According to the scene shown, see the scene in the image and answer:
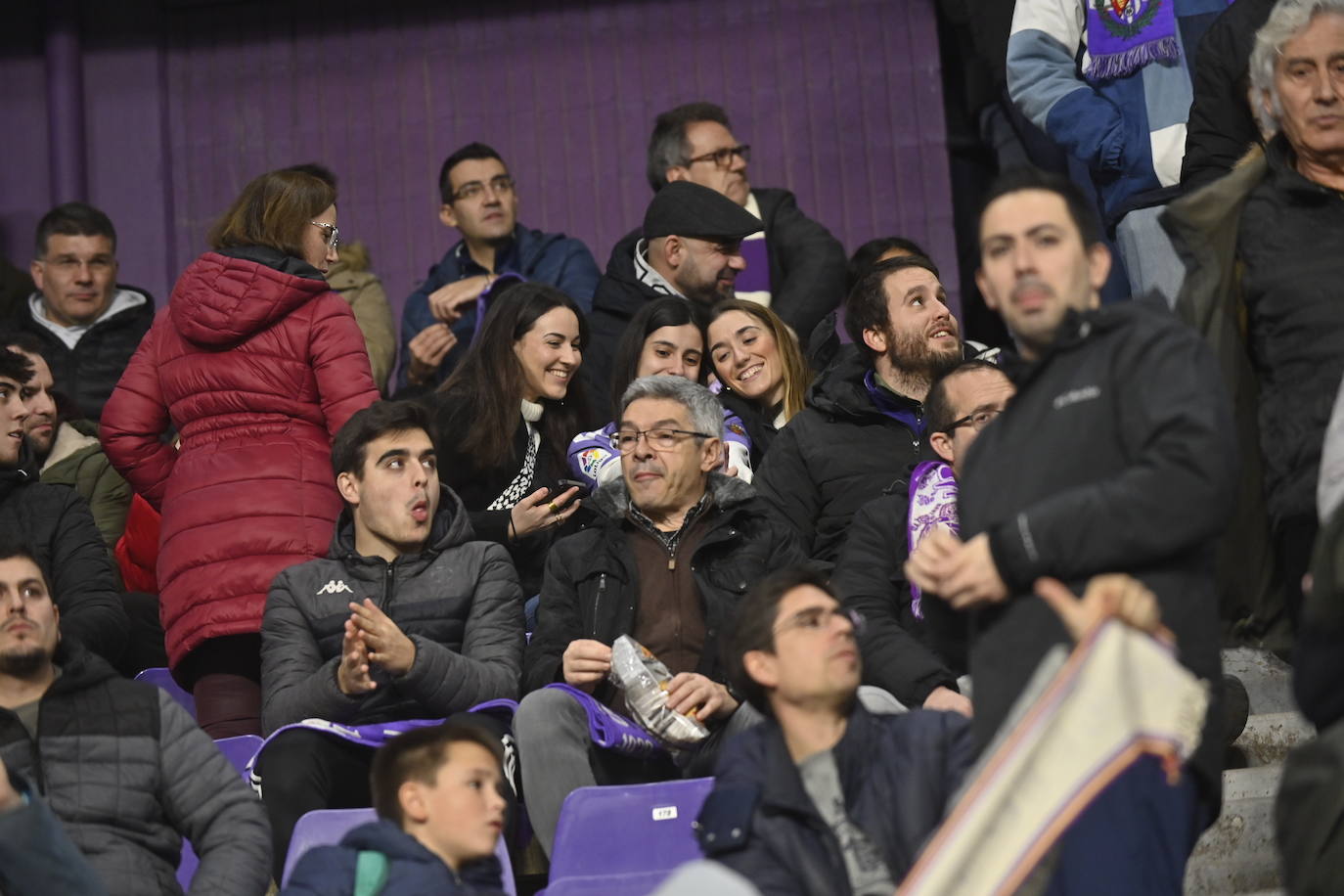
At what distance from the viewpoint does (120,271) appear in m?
7.86

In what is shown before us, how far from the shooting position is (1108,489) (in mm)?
2549

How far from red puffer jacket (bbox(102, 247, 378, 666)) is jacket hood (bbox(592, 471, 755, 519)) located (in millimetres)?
740

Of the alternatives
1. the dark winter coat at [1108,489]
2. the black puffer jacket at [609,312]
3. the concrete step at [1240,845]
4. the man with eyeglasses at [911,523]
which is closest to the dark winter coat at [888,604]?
the man with eyeglasses at [911,523]

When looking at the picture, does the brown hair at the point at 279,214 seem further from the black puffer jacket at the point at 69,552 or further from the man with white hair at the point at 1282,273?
the man with white hair at the point at 1282,273

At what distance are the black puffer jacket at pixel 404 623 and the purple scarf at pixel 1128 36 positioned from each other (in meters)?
2.57

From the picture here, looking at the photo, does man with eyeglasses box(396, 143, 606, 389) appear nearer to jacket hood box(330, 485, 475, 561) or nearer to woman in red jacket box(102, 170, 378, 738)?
woman in red jacket box(102, 170, 378, 738)

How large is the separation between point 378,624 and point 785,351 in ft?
6.37

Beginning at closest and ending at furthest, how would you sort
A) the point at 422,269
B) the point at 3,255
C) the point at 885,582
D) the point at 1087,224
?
the point at 1087,224, the point at 885,582, the point at 3,255, the point at 422,269

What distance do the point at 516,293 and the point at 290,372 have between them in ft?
2.62

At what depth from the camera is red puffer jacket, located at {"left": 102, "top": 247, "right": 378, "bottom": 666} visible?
15.7 ft

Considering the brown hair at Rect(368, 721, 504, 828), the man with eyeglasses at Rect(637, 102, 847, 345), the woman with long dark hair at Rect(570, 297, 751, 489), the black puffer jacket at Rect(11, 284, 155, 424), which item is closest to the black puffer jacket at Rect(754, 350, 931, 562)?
the woman with long dark hair at Rect(570, 297, 751, 489)

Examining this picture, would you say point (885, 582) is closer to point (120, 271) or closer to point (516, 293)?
point (516, 293)

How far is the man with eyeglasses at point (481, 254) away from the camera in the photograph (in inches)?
253

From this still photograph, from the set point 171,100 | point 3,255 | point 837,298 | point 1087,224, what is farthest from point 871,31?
point 1087,224
